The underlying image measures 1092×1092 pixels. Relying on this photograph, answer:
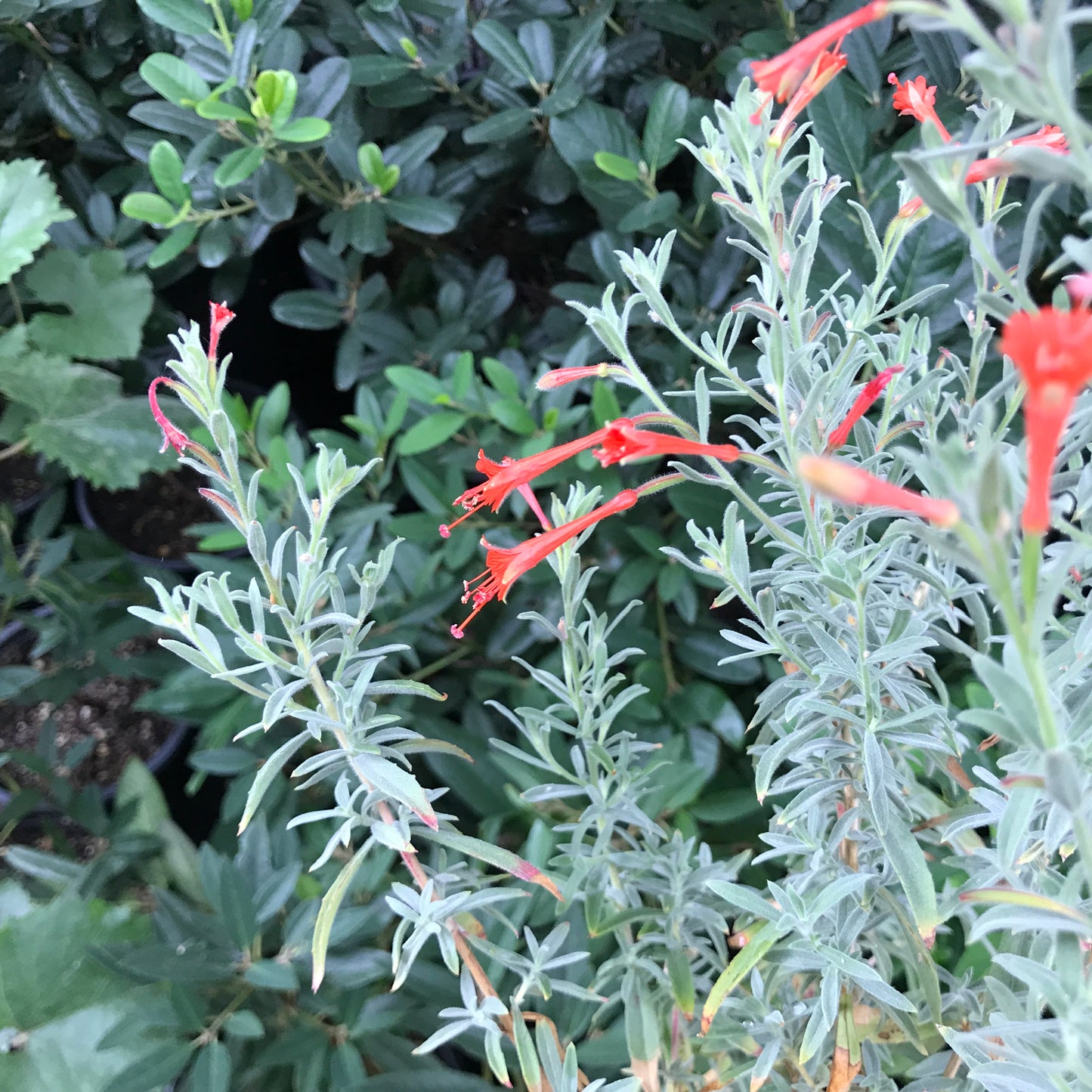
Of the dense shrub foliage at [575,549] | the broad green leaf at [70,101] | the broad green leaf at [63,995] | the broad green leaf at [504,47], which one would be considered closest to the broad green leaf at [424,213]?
the dense shrub foliage at [575,549]

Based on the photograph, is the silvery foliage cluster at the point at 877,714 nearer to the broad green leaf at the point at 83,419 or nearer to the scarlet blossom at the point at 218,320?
the scarlet blossom at the point at 218,320

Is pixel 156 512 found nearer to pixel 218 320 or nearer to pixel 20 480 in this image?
pixel 20 480

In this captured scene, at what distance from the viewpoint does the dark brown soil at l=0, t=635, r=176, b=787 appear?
3.08 ft

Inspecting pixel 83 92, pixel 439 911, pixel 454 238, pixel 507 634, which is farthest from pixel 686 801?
pixel 83 92

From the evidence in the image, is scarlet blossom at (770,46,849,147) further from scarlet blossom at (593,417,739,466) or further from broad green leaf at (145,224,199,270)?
broad green leaf at (145,224,199,270)

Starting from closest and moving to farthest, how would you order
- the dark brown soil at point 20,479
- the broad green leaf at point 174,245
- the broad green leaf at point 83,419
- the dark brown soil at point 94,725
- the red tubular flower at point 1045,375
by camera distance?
the red tubular flower at point 1045,375 < the broad green leaf at point 174,245 < the broad green leaf at point 83,419 < the dark brown soil at point 94,725 < the dark brown soil at point 20,479

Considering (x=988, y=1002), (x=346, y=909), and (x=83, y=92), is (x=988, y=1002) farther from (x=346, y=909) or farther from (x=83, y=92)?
(x=83, y=92)

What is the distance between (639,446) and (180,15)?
0.60 m

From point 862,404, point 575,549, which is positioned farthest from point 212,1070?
point 862,404

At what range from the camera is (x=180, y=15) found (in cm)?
66

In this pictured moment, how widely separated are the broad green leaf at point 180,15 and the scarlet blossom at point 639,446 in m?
0.56

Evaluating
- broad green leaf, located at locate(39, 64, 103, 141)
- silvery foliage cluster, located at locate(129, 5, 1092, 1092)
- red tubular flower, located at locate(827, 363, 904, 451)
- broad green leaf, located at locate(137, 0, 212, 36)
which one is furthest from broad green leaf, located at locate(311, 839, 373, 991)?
broad green leaf, located at locate(39, 64, 103, 141)

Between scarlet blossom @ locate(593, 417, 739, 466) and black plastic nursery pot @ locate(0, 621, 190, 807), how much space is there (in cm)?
77

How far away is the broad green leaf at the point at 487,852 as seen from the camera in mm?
384
